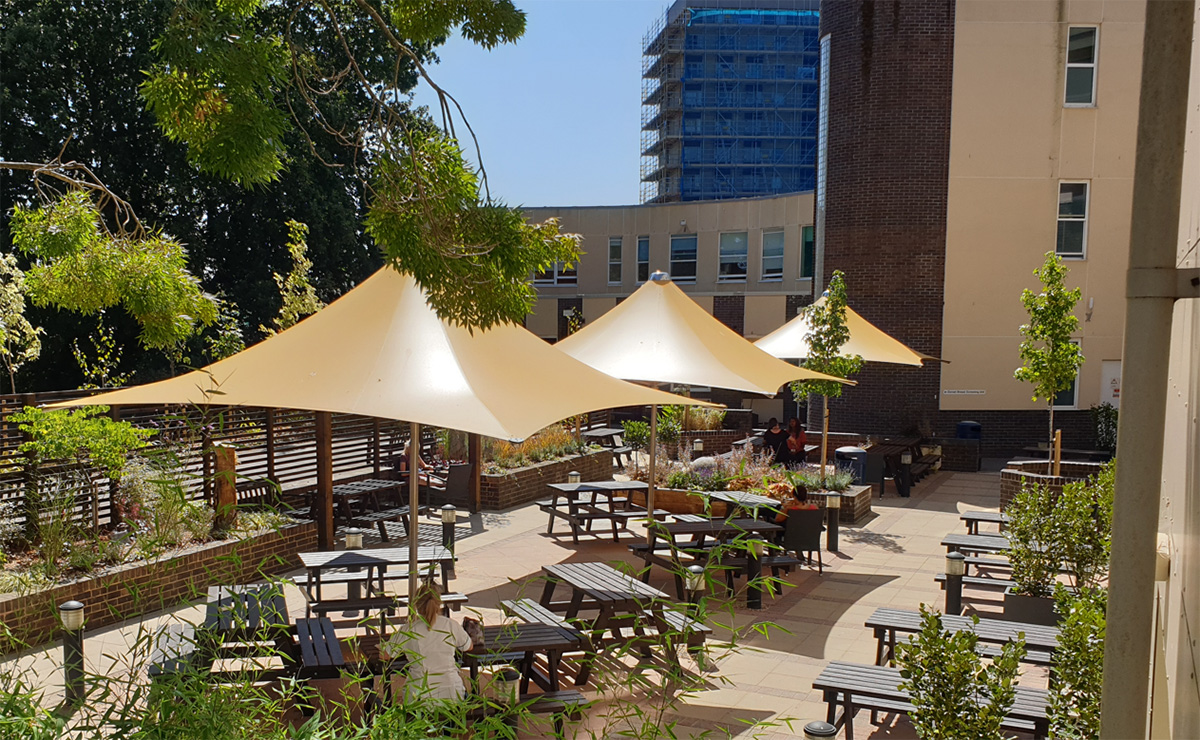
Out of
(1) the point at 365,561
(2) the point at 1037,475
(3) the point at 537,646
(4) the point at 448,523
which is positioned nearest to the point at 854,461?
(2) the point at 1037,475

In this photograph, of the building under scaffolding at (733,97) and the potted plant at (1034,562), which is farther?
the building under scaffolding at (733,97)

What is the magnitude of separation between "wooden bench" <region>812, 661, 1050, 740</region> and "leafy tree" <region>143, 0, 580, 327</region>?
3.56 meters

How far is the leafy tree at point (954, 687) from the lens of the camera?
17.4 ft

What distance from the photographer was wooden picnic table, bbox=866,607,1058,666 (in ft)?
24.5

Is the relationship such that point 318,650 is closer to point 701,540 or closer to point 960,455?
point 701,540

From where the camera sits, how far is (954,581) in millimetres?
8898

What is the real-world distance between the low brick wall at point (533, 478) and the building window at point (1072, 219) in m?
12.4

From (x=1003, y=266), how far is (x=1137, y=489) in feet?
69.8

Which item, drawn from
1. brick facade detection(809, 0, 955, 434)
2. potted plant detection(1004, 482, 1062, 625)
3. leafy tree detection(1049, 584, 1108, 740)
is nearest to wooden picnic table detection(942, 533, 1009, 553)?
potted plant detection(1004, 482, 1062, 625)

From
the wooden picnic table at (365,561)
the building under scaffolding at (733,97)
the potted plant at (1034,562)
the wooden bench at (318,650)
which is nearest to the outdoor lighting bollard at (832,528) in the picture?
the potted plant at (1034,562)

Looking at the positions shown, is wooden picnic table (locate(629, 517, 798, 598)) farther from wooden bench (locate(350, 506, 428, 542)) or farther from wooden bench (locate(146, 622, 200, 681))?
wooden bench (locate(146, 622, 200, 681))

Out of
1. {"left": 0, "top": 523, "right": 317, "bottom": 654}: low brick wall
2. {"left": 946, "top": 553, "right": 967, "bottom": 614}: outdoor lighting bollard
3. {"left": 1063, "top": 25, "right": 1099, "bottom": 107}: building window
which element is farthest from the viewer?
{"left": 1063, "top": 25, "right": 1099, "bottom": 107}: building window

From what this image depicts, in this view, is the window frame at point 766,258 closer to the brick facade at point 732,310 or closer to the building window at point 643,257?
the brick facade at point 732,310

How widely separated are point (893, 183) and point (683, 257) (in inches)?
675
